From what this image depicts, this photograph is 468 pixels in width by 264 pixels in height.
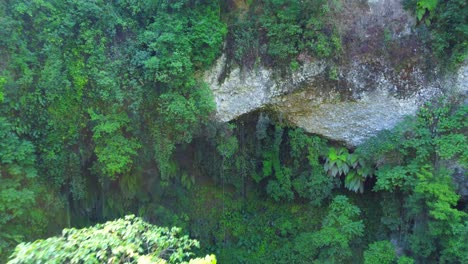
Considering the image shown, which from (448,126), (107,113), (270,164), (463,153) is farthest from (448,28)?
(107,113)

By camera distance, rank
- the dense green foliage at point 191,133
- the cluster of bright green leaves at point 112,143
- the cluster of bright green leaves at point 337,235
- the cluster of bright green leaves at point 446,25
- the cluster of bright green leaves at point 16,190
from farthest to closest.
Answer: the cluster of bright green leaves at point 337,235 < the cluster of bright green leaves at point 112,143 < the cluster of bright green leaves at point 446,25 < the dense green foliage at point 191,133 < the cluster of bright green leaves at point 16,190

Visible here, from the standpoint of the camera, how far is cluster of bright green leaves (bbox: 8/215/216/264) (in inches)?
133

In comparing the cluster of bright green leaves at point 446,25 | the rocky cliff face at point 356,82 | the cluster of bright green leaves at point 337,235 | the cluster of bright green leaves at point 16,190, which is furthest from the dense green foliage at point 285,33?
the cluster of bright green leaves at point 16,190

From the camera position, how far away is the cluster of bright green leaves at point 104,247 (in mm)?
3373

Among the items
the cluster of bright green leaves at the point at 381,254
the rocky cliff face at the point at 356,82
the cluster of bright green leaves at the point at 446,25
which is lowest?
the cluster of bright green leaves at the point at 381,254

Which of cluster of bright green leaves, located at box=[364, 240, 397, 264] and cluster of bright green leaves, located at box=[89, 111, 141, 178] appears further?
cluster of bright green leaves, located at box=[89, 111, 141, 178]

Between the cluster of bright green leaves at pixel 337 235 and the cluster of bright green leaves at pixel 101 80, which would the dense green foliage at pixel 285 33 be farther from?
the cluster of bright green leaves at pixel 337 235

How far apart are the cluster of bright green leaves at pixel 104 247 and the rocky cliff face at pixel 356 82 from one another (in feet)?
17.8

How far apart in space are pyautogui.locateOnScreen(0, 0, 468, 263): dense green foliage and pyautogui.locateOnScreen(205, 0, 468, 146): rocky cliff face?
11.9 inches

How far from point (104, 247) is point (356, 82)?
22.6 feet

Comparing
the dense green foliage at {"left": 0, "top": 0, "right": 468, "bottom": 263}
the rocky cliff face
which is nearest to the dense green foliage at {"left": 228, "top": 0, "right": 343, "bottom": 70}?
the dense green foliage at {"left": 0, "top": 0, "right": 468, "bottom": 263}

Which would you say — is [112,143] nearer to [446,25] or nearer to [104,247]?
[104,247]

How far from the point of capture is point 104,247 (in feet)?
11.8

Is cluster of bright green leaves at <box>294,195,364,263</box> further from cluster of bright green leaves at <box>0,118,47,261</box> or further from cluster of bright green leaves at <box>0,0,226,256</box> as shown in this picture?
cluster of bright green leaves at <box>0,118,47,261</box>
